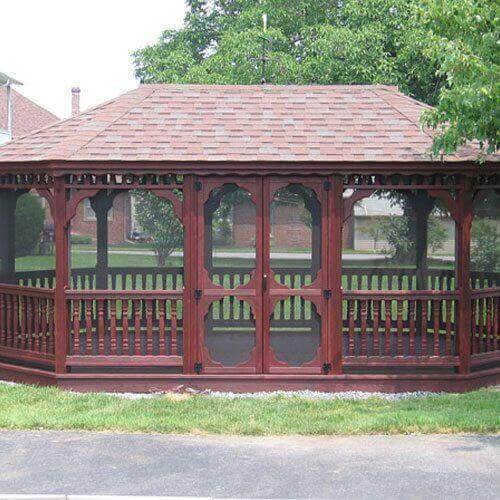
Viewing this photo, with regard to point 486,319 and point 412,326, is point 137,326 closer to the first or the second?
point 412,326

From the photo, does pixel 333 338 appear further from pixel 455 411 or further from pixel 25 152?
pixel 25 152

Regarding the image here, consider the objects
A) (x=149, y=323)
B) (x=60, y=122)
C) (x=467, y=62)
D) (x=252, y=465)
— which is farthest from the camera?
(x=60, y=122)

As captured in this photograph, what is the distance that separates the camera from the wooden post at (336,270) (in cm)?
1070

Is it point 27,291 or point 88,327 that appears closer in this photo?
point 88,327

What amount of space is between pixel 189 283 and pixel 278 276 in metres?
1.37

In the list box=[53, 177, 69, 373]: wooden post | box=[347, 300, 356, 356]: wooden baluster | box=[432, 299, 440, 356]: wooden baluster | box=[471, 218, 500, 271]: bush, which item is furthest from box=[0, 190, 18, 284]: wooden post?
box=[471, 218, 500, 271]: bush

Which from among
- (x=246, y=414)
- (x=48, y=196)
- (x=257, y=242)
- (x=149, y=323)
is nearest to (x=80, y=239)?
(x=48, y=196)

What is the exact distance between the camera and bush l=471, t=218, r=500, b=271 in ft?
36.8

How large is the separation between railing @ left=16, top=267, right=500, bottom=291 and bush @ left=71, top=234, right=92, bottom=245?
22.5 inches

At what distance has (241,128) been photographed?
11.4 metres

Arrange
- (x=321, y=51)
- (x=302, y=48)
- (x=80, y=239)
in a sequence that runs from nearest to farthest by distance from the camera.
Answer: (x=80, y=239) < (x=321, y=51) < (x=302, y=48)

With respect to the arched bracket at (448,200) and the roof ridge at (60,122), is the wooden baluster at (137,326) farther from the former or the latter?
the arched bracket at (448,200)

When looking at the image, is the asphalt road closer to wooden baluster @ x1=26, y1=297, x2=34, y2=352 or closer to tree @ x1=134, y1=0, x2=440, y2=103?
wooden baluster @ x1=26, y1=297, x2=34, y2=352

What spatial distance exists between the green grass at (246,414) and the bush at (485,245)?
1.66 m
